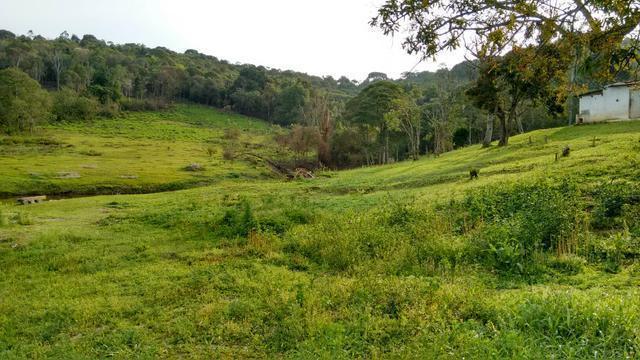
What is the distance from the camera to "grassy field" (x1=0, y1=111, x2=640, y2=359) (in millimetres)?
6711

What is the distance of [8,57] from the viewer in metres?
120

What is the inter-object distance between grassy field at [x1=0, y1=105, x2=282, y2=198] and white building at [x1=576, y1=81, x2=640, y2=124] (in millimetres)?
31303

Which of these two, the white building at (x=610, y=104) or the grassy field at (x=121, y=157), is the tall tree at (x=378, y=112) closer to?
the grassy field at (x=121, y=157)

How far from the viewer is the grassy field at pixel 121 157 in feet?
128

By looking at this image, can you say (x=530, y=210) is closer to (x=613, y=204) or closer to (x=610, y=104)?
(x=613, y=204)

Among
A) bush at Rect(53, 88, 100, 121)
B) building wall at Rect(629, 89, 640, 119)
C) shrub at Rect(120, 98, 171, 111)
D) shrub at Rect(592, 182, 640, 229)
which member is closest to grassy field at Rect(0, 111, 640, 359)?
shrub at Rect(592, 182, 640, 229)

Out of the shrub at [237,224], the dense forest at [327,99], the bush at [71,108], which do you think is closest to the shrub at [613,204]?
the dense forest at [327,99]

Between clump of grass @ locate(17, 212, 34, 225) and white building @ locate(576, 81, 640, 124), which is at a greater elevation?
white building @ locate(576, 81, 640, 124)

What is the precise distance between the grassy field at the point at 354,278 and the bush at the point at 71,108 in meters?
77.6

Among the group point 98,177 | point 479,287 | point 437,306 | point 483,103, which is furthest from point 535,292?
point 98,177

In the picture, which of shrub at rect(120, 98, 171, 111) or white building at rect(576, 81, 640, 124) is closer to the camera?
white building at rect(576, 81, 640, 124)

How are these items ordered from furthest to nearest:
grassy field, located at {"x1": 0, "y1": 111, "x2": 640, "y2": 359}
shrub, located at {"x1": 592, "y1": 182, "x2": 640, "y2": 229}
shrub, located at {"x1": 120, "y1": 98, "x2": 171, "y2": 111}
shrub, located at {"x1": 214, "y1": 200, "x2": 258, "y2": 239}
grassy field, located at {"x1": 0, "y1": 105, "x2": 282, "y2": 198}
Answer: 1. shrub, located at {"x1": 120, "y1": 98, "x2": 171, "y2": 111}
2. grassy field, located at {"x1": 0, "y1": 105, "x2": 282, "y2": 198}
3. shrub, located at {"x1": 214, "y1": 200, "x2": 258, "y2": 239}
4. shrub, located at {"x1": 592, "y1": 182, "x2": 640, "y2": 229}
5. grassy field, located at {"x1": 0, "y1": 111, "x2": 640, "y2": 359}

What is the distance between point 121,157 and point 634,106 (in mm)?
52366

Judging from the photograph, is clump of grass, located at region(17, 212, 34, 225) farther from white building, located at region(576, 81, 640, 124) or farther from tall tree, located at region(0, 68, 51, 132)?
tall tree, located at region(0, 68, 51, 132)
